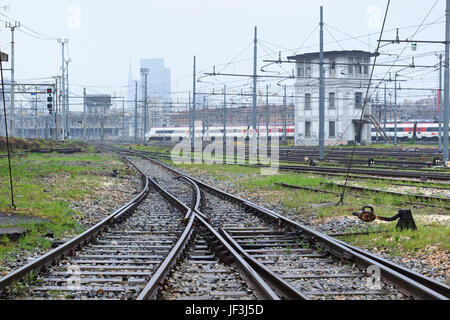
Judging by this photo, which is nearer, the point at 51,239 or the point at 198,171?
the point at 51,239

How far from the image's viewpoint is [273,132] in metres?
80.1

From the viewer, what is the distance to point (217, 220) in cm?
1177

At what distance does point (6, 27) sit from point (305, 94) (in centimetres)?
3317

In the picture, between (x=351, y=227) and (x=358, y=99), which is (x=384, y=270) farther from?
(x=358, y=99)

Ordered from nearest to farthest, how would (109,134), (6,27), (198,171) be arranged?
(198,171) < (6,27) < (109,134)

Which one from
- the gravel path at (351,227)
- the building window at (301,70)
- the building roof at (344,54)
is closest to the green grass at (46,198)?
the gravel path at (351,227)

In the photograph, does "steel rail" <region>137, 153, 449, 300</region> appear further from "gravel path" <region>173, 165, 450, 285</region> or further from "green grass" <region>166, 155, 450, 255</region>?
"green grass" <region>166, 155, 450, 255</region>

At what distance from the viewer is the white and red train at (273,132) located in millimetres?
71812

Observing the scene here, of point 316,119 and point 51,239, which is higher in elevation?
point 316,119

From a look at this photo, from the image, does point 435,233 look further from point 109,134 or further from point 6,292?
point 109,134

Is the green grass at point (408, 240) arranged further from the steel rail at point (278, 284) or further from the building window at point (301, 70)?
the building window at point (301, 70)

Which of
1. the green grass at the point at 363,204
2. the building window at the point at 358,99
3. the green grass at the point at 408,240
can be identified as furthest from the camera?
the building window at the point at 358,99
